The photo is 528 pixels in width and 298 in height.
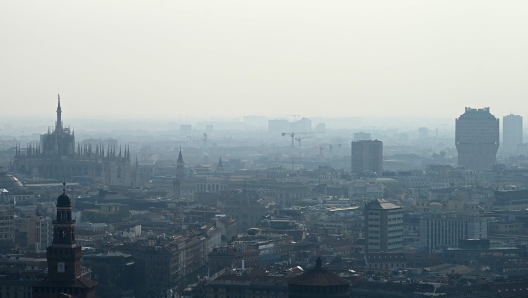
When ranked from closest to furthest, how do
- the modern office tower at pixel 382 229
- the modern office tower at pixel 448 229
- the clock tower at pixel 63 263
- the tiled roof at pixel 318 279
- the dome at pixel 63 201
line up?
the clock tower at pixel 63 263 < the dome at pixel 63 201 < the tiled roof at pixel 318 279 < the modern office tower at pixel 382 229 < the modern office tower at pixel 448 229

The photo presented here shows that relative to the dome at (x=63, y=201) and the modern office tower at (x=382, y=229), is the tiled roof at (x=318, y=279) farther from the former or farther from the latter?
the modern office tower at (x=382, y=229)

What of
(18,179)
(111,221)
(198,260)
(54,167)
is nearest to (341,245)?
(198,260)

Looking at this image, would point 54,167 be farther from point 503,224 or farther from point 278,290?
point 278,290

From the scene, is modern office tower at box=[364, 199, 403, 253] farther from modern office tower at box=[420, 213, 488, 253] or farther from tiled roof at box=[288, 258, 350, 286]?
tiled roof at box=[288, 258, 350, 286]

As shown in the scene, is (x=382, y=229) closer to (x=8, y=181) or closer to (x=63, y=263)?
(x=63, y=263)

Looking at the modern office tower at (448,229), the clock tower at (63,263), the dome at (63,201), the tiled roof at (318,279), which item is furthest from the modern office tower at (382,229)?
the dome at (63,201)
